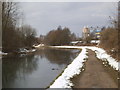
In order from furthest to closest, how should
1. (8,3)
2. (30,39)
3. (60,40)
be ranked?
1. (60,40)
2. (30,39)
3. (8,3)

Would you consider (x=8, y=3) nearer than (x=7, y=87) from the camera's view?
No

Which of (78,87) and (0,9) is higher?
(0,9)

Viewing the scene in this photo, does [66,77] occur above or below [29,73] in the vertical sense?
above

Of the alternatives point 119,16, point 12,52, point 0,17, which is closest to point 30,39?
point 12,52

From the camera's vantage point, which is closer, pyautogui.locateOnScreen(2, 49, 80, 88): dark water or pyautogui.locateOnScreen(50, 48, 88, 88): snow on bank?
pyautogui.locateOnScreen(50, 48, 88, 88): snow on bank

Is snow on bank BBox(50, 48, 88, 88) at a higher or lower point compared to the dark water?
higher

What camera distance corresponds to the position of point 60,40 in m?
106

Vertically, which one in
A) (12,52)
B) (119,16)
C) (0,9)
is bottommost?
(12,52)

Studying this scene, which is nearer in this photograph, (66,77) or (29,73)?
(66,77)

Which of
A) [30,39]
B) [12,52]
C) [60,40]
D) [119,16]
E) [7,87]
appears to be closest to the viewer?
[7,87]

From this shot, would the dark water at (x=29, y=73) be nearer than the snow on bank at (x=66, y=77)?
No

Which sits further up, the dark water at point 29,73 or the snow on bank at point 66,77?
the snow on bank at point 66,77

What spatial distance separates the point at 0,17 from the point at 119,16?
2206 cm

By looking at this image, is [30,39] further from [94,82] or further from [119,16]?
[94,82]
